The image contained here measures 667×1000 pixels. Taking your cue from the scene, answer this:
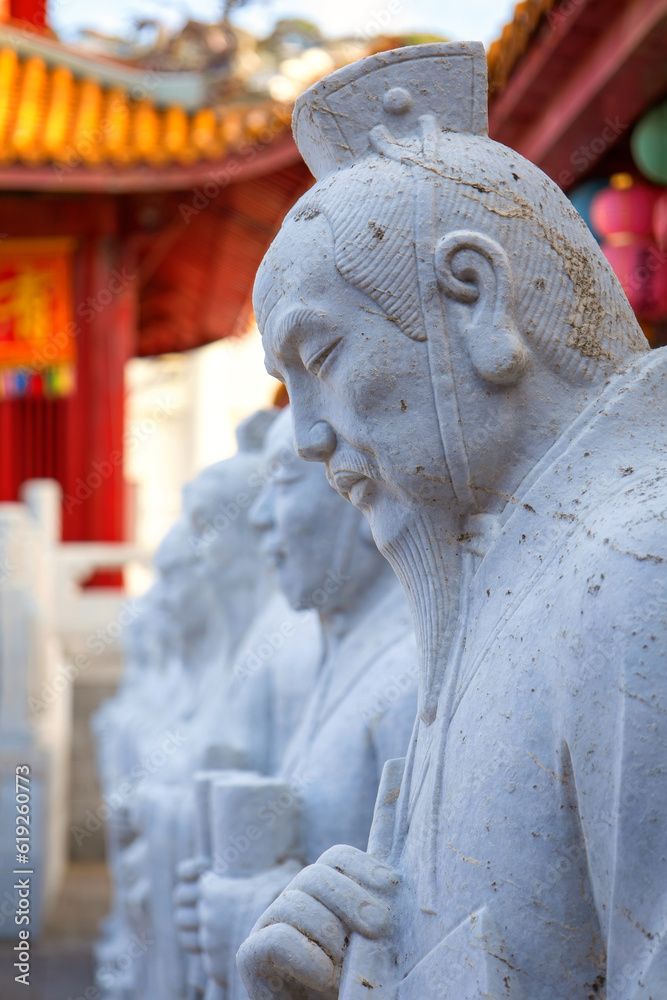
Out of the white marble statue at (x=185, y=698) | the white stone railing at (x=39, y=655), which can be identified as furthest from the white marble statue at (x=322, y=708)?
the white stone railing at (x=39, y=655)

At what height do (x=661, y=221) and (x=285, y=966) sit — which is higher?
(x=661, y=221)

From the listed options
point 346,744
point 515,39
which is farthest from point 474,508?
point 515,39

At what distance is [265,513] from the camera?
302 centimetres

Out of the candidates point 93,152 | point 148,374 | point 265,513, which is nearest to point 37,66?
point 93,152

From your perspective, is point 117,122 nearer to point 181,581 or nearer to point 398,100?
point 181,581

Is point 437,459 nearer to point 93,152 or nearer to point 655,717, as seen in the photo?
point 655,717

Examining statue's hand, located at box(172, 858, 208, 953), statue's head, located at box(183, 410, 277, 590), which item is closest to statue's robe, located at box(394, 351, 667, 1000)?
statue's hand, located at box(172, 858, 208, 953)

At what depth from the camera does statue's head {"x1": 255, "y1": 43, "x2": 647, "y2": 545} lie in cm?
153

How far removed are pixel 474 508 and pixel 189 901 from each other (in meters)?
1.83

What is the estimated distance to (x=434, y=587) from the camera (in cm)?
162

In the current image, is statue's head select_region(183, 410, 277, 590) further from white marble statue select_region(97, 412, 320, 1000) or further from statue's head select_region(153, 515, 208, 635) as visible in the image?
statue's head select_region(153, 515, 208, 635)

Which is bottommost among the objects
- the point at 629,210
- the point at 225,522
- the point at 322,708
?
the point at 322,708

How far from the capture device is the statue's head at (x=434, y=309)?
1527mm

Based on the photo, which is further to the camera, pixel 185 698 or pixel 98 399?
pixel 98 399
